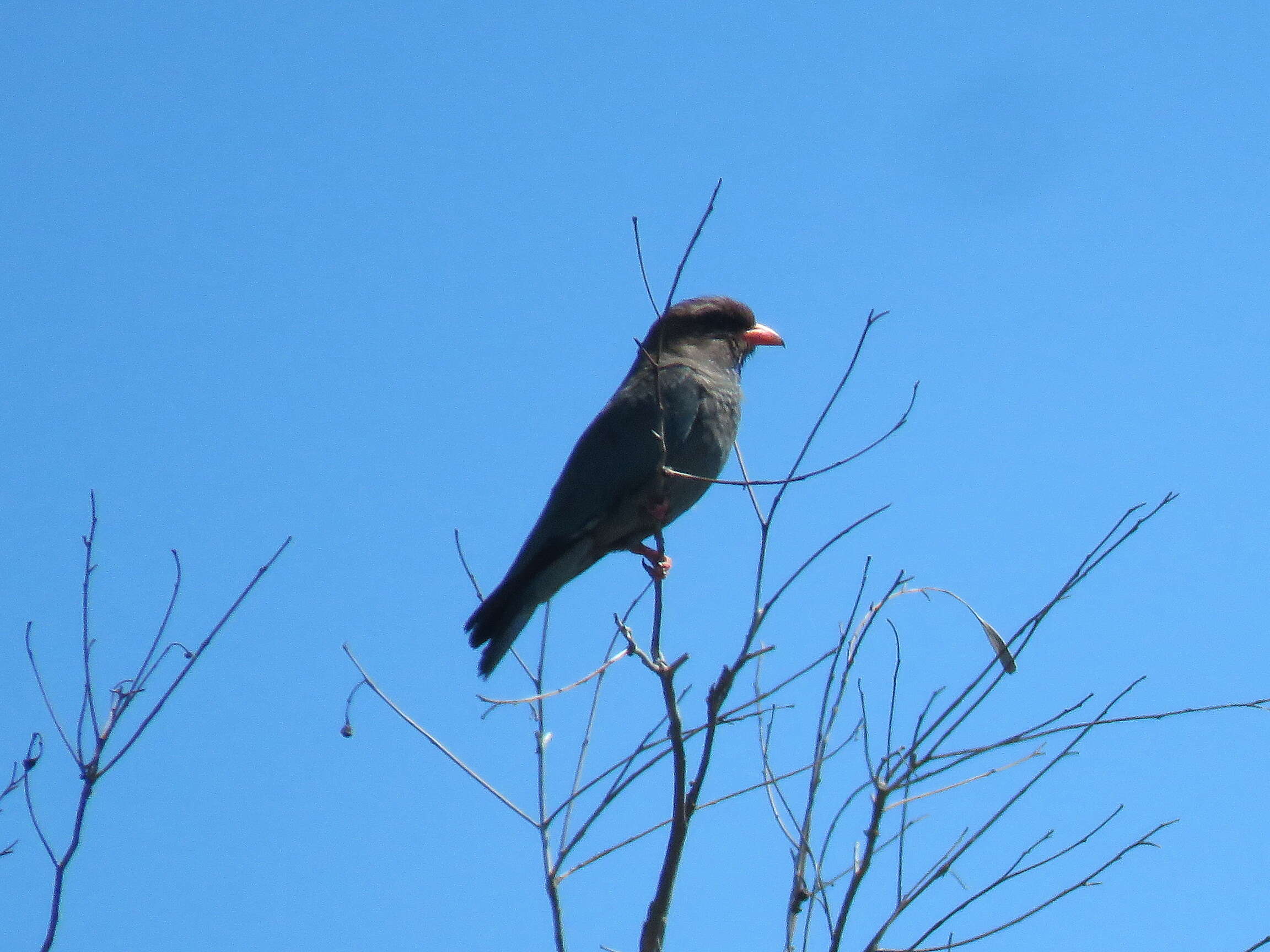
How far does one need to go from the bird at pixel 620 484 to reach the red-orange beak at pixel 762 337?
68 cm

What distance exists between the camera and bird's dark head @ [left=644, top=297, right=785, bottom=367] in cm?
653

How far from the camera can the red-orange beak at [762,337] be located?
269 inches

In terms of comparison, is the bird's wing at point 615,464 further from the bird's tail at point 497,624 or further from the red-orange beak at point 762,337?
the red-orange beak at point 762,337

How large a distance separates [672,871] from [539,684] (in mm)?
1573

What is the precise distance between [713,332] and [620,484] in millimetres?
1318

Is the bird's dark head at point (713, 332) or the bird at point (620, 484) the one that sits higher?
the bird's dark head at point (713, 332)

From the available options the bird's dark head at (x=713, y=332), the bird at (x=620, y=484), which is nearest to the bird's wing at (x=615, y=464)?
the bird at (x=620, y=484)

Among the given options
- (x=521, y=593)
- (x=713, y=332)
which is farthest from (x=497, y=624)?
(x=713, y=332)

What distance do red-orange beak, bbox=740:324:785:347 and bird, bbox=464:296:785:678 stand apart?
68 cm

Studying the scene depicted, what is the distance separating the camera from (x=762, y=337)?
270 inches

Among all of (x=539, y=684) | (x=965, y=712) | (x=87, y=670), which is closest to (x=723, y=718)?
(x=965, y=712)

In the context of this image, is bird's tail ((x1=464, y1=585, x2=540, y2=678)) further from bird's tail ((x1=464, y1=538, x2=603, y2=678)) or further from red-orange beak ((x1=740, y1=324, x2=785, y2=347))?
red-orange beak ((x1=740, y1=324, x2=785, y2=347))

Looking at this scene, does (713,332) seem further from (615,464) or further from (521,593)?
(521,593)

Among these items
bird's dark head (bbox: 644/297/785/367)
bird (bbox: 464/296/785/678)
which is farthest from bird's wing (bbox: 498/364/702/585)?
bird's dark head (bbox: 644/297/785/367)
